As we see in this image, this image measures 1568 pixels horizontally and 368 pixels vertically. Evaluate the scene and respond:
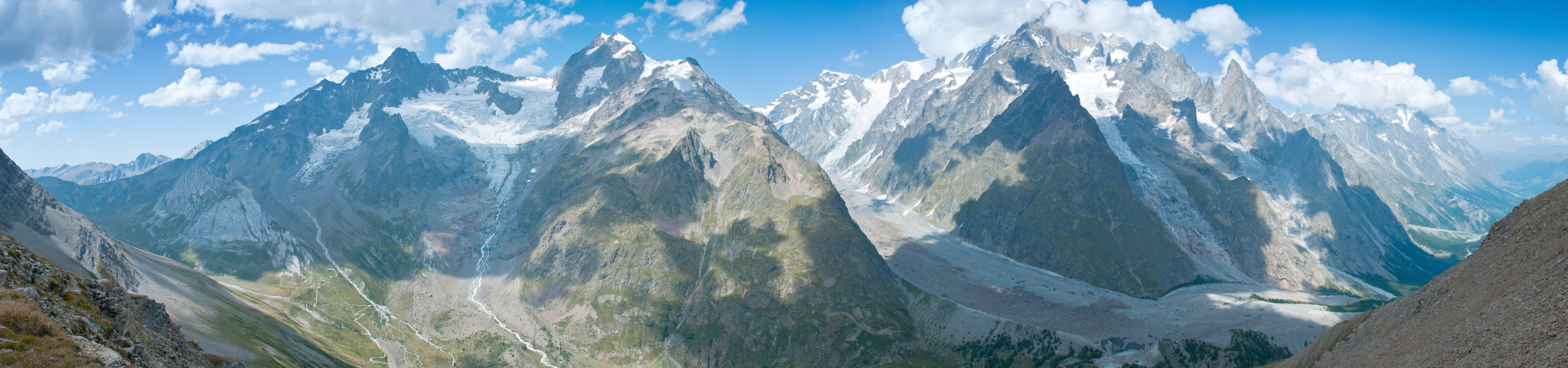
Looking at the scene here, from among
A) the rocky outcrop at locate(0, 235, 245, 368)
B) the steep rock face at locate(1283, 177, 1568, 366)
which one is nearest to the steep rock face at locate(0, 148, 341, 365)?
the rocky outcrop at locate(0, 235, 245, 368)

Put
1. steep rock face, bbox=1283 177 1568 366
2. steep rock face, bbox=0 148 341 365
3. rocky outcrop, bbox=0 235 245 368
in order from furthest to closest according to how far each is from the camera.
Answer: steep rock face, bbox=0 148 341 365 → steep rock face, bbox=1283 177 1568 366 → rocky outcrop, bbox=0 235 245 368

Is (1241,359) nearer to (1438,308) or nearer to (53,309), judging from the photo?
(1438,308)

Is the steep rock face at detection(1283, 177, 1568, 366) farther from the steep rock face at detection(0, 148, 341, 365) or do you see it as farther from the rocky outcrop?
the steep rock face at detection(0, 148, 341, 365)

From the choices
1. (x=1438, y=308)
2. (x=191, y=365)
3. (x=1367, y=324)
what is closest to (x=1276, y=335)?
(x=1367, y=324)

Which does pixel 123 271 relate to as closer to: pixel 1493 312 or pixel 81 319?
pixel 81 319

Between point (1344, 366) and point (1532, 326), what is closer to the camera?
point (1532, 326)

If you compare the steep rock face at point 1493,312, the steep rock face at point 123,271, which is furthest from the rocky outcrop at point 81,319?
the steep rock face at point 123,271
